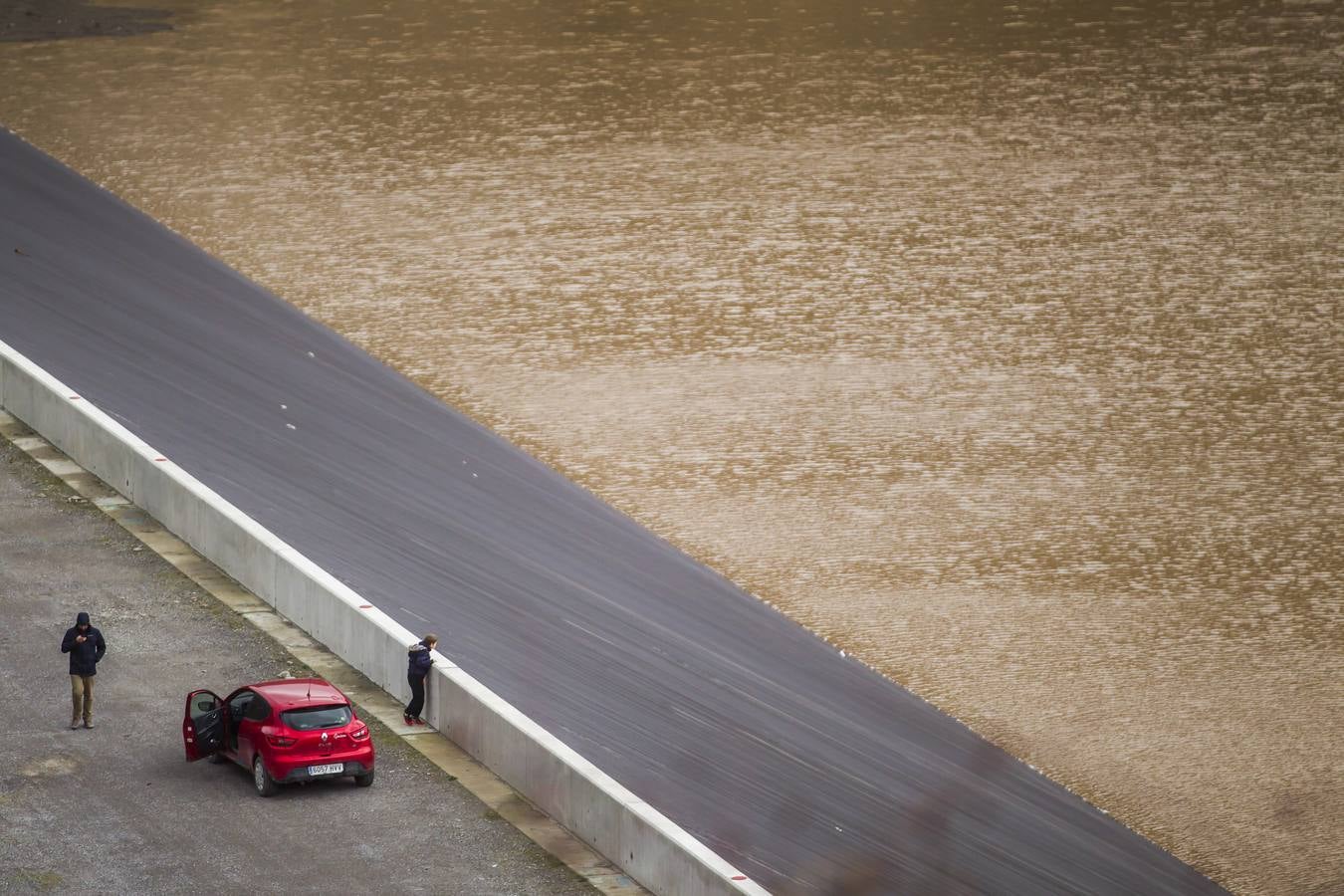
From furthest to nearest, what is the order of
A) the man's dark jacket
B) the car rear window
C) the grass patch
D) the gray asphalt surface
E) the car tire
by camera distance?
1. the gray asphalt surface
2. the man's dark jacket
3. the car tire
4. the car rear window
5. the grass patch

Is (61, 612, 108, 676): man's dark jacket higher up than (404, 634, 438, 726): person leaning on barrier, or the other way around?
(61, 612, 108, 676): man's dark jacket

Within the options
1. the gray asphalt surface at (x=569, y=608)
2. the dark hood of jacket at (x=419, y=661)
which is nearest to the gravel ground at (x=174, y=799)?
the dark hood of jacket at (x=419, y=661)

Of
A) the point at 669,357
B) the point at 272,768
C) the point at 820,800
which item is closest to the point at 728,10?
the point at 669,357

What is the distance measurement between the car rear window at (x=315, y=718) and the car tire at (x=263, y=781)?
1.96ft

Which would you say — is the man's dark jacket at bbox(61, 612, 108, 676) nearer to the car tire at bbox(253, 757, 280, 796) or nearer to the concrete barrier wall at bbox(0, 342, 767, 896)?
the car tire at bbox(253, 757, 280, 796)

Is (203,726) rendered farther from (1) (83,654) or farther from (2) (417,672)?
(2) (417,672)

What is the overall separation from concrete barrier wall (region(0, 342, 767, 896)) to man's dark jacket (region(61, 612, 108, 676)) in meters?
3.13

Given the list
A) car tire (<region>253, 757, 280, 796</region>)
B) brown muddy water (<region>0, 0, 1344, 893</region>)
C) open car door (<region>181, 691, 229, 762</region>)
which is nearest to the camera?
car tire (<region>253, 757, 280, 796</region>)

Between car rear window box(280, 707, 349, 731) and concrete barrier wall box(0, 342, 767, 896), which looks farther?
car rear window box(280, 707, 349, 731)

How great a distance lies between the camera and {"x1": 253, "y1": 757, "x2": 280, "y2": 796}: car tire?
19.4m

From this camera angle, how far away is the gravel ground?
718 inches

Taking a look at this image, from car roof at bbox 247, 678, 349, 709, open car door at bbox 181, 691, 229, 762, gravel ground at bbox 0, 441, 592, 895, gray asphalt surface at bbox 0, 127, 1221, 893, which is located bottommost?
gray asphalt surface at bbox 0, 127, 1221, 893

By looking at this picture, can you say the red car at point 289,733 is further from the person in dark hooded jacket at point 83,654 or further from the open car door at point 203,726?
the person in dark hooded jacket at point 83,654

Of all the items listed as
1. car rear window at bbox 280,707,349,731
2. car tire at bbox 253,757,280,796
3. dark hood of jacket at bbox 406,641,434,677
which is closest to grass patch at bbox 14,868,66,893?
car tire at bbox 253,757,280,796
